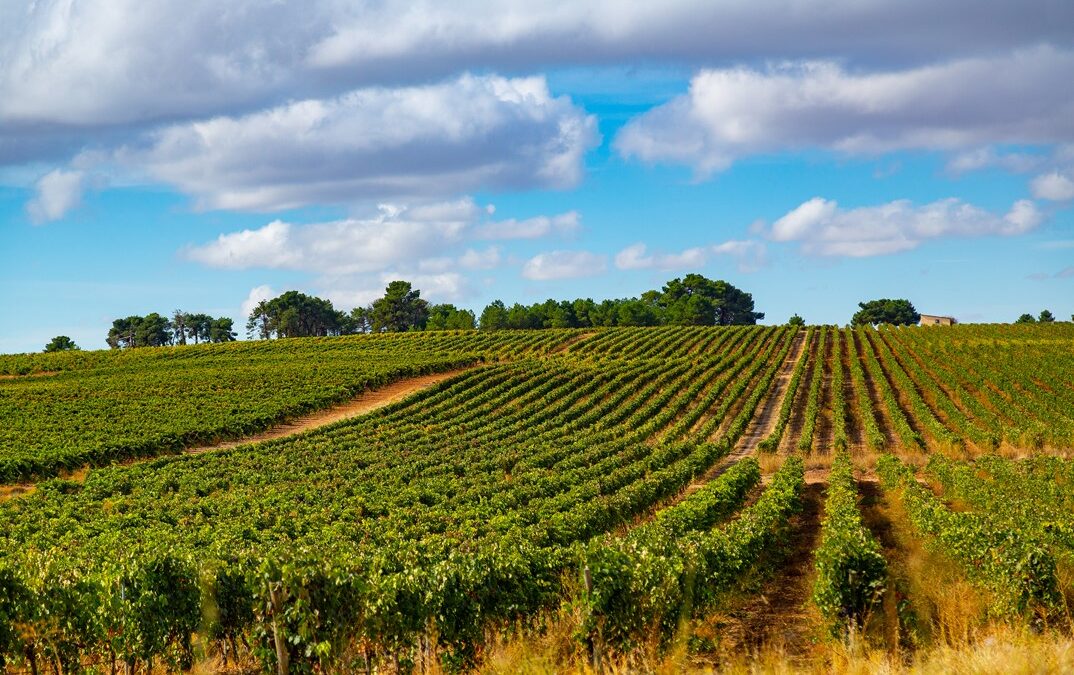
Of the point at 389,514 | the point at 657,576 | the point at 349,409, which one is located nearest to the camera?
the point at 657,576

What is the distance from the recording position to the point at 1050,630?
1602cm

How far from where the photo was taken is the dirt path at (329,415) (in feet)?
172

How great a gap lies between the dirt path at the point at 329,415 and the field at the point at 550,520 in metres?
0.77

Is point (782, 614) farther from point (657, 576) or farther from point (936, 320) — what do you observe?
point (936, 320)

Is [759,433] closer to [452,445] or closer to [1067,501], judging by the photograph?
[452,445]

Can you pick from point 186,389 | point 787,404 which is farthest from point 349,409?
point 787,404

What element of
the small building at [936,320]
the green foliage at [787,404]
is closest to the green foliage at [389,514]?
the green foliage at [787,404]

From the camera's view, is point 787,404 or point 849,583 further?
point 787,404

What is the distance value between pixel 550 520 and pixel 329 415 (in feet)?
164

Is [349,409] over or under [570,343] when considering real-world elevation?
under

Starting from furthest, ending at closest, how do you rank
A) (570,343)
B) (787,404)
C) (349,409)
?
(570,343)
(349,409)
(787,404)

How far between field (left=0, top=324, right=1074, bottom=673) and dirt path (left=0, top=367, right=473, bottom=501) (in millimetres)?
766

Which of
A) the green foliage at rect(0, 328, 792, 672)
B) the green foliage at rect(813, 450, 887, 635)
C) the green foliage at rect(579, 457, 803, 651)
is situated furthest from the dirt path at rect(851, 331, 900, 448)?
the green foliage at rect(813, 450, 887, 635)

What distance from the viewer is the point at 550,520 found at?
2894cm
